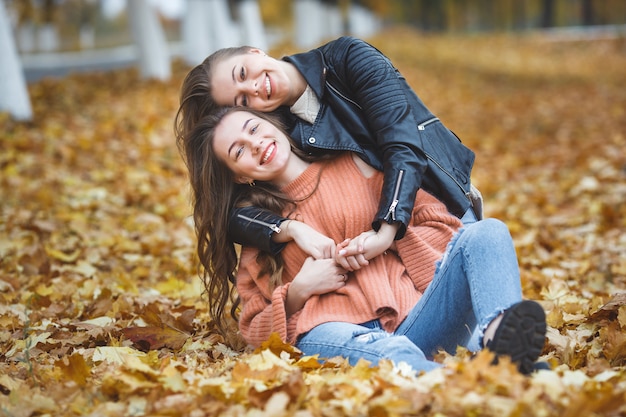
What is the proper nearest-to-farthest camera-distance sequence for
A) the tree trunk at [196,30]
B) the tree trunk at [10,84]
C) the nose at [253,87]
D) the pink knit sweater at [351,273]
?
the pink knit sweater at [351,273], the nose at [253,87], the tree trunk at [10,84], the tree trunk at [196,30]

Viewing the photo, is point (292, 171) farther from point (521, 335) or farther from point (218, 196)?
point (521, 335)

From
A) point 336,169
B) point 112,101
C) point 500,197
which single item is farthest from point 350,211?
point 112,101

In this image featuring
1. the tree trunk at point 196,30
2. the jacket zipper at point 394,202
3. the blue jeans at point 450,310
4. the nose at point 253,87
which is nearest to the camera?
the blue jeans at point 450,310

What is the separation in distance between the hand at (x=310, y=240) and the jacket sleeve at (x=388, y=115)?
0.69ft

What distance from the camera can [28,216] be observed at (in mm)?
5355

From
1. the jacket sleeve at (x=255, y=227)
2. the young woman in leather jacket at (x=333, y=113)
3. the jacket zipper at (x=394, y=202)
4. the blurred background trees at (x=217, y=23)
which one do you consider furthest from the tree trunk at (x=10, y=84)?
the jacket zipper at (x=394, y=202)

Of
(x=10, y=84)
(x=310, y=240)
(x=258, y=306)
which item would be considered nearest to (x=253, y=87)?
(x=310, y=240)

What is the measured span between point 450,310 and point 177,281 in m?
2.11

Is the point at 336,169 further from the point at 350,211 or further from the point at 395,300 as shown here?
the point at 395,300

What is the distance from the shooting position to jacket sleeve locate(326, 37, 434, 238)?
266 centimetres

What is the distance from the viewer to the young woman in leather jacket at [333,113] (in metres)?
2.78

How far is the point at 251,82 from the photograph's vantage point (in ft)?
9.41

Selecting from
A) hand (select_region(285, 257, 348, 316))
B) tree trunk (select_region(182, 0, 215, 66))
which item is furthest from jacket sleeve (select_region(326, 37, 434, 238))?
tree trunk (select_region(182, 0, 215, 66))

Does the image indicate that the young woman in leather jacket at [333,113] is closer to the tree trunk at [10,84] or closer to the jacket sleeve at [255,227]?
the jacket sleeve at [255,227]
